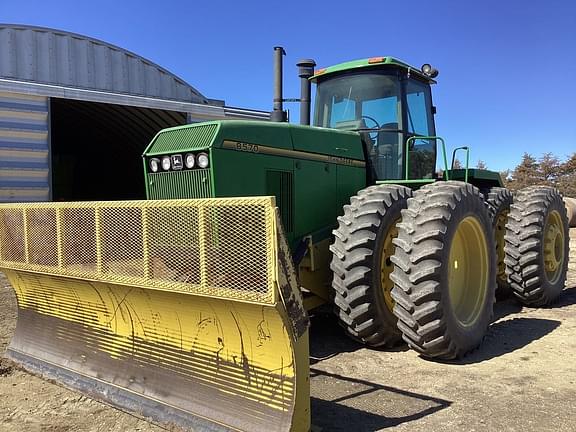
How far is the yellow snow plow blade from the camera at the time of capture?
9.68 feet

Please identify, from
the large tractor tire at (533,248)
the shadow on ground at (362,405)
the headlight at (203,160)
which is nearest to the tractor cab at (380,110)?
the large tractor tire at (533,248)

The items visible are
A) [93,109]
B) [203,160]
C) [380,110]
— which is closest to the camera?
[203,160]

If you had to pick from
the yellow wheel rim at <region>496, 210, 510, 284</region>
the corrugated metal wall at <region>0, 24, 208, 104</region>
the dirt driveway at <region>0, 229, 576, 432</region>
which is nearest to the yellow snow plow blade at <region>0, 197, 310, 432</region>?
the dirt driveway at <region>0, 229, 576, 432</region>

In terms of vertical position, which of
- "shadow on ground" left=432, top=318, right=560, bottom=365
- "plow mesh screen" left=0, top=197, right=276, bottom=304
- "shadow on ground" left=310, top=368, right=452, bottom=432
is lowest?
"shadow on ground" left=432, top=318, right=560, bottom=365

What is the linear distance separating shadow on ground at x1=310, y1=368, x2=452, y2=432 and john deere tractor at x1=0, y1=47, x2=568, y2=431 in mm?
498

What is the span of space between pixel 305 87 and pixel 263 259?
13.0 ft

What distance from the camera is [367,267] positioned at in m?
4.58

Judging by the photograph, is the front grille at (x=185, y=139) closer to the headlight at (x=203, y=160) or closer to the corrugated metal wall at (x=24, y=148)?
the headlight at (x=203, y=160)

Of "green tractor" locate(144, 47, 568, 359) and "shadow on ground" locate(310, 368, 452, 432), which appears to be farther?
"green tractor" locate(144, 47, 568, 359)

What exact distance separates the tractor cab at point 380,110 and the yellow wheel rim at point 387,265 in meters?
1.22

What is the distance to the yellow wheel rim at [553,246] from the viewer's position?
707cm

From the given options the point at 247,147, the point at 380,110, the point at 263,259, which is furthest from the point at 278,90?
the point at 263,259

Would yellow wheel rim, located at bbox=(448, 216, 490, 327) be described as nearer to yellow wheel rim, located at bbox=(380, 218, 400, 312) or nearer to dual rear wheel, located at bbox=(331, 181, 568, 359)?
dual rear wheel, located at bbox=(331, 181, 568, 359)

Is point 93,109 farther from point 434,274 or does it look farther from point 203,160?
point 434,274
